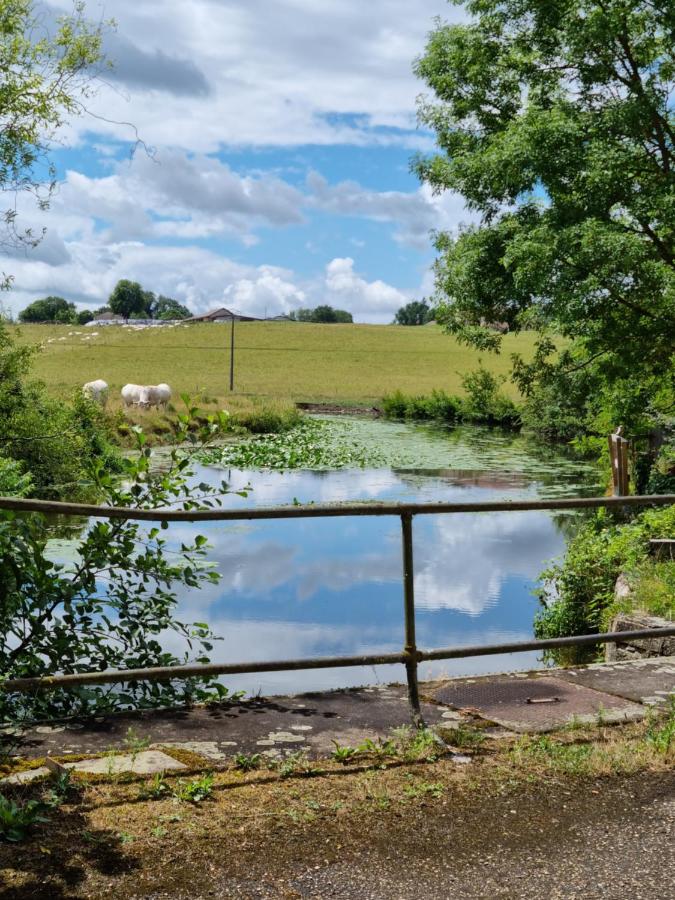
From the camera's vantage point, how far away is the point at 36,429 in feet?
49.2

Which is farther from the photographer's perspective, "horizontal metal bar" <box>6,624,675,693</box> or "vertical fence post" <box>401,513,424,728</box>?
"vertical fence post" <box>401,513,424,728</box>

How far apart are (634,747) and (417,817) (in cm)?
129

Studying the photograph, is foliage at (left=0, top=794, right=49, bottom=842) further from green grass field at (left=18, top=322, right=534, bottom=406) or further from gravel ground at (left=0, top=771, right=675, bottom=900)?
green grass field at (left=18, top=322, right=534, bottom=406)

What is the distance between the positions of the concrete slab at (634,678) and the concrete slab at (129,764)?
2543 mm

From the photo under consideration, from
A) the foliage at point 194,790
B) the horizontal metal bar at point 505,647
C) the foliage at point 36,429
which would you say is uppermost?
the foliage at point 36,429

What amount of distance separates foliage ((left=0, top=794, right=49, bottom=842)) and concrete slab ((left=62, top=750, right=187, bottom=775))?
51 cm

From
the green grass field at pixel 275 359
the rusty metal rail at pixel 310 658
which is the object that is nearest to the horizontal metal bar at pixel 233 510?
the rusty metal rail at pixel 310 658

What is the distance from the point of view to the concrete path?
435cm

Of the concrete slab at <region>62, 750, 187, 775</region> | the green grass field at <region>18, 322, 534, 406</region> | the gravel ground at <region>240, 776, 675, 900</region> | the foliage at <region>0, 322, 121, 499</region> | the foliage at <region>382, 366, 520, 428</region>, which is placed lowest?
the gravel ground at <region>240, 776, 675, 900</region>

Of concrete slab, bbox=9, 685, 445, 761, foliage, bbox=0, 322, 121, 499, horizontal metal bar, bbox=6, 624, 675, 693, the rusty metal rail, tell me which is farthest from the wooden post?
concrete slab, bbox=9, 685, 445, 761

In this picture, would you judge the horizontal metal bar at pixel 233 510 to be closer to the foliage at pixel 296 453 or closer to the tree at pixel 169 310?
the foliage at pixel 296 453

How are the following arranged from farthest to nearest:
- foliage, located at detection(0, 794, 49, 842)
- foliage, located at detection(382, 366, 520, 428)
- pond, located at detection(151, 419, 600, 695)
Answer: foliage, located at detection(382, 366, 520, 428) < pond, located at detection(151, 419, 600, 695) < foliage, located at detection(0, 794, 49, 842)

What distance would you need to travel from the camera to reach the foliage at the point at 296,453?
3266cm

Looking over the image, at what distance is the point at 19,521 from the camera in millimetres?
4270
